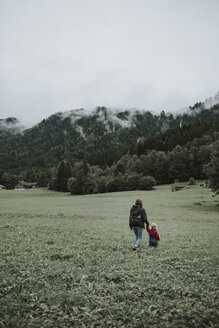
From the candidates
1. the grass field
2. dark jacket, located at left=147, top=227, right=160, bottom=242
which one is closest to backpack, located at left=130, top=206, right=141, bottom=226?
dark jacket, located at left=147, top=227, right=160, bottom=242

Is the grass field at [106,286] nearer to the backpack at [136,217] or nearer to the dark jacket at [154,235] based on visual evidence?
the dark jacket at [154,235]

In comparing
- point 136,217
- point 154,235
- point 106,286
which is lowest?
point 106,286

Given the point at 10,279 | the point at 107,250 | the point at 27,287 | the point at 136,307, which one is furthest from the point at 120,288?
the point at 107,250

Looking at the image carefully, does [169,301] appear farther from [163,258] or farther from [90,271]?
[163,258]

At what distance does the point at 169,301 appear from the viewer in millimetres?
9281

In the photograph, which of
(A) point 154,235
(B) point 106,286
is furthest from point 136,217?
(B) point 106,286

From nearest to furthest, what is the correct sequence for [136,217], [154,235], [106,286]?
[106,286]
[136,217]
[154,235]

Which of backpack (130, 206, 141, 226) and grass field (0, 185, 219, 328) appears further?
backpack (130, 206, 141, 226)

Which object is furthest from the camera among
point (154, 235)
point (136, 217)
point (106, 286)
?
point (154, 235)

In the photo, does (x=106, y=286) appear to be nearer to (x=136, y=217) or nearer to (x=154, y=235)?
(x=136, y=217)

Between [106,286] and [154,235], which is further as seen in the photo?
[154,235]

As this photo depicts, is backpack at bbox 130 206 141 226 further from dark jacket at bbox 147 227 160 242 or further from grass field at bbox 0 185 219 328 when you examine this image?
grass field at bbox 0 185 219 328

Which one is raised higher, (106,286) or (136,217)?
(136,217)

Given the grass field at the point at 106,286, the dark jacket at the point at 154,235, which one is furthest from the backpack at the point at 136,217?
the grass field at the point at 106,286
